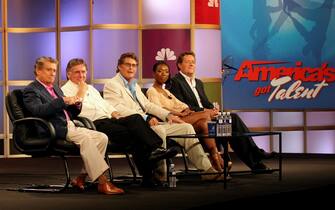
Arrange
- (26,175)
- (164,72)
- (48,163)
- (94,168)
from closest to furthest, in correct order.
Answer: (94,168) < (164,72) < (26,175) < (48,163)

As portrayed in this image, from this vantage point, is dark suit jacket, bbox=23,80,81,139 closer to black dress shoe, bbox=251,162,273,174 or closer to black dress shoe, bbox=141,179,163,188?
black dress shoe, bbox=141,179,163,188

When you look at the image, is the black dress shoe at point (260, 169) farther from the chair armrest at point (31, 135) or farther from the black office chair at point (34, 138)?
the chair armrest at point (31, 135)

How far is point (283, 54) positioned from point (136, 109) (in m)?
3.61

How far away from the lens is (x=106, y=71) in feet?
34.7

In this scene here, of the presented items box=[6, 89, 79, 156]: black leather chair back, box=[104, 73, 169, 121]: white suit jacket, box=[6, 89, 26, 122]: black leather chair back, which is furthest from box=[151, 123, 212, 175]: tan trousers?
box=[6, 89, 26, 122]: black leather chair back

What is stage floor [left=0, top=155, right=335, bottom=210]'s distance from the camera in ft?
19.2

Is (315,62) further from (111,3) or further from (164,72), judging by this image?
(164,72)

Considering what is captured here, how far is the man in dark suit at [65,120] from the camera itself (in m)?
6.45

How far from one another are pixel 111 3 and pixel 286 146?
2.98 meters

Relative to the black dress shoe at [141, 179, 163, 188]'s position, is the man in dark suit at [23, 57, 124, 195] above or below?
above

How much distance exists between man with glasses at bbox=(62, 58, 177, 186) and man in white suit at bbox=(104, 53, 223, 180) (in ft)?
0.37

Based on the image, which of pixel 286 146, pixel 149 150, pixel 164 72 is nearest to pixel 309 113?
pixel 286 146

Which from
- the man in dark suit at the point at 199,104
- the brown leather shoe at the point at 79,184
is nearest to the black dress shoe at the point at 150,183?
the brown leather shoe at the point at 79,184

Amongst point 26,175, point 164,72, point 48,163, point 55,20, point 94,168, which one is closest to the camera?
point 94,168
